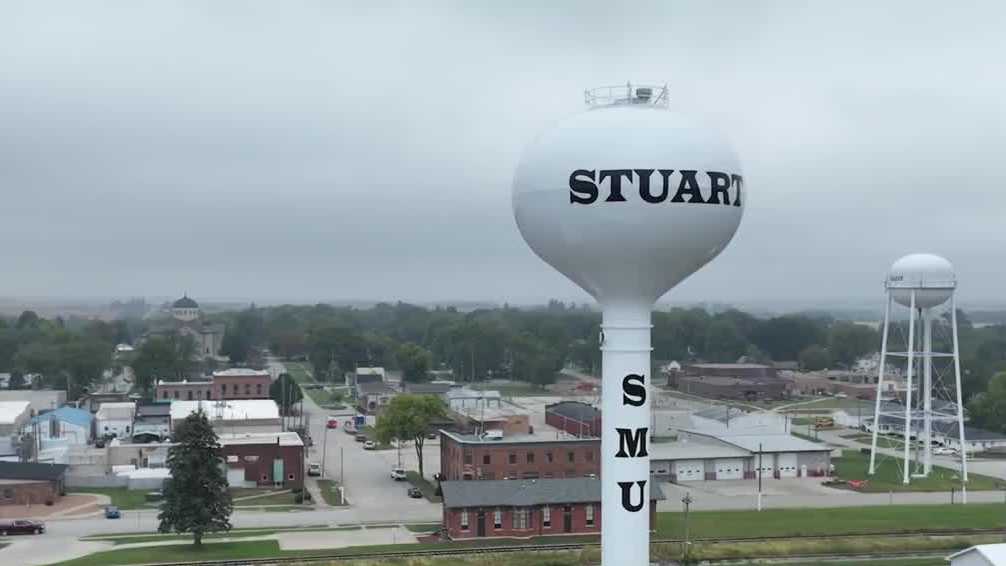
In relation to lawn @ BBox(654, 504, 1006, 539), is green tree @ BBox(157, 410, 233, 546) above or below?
above

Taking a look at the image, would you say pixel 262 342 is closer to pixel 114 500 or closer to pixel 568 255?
pixel 114 500

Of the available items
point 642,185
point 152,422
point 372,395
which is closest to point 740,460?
point 152,422

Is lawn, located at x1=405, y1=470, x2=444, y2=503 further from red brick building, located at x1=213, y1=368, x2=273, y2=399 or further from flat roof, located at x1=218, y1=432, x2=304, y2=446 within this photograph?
red brick building, located at x1=213, y1=368, x2=273, y2=399

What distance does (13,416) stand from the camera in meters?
69.8

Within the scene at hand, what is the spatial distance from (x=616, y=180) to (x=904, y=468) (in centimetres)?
4555

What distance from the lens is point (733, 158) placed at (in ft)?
78.3

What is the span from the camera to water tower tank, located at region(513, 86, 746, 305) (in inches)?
881

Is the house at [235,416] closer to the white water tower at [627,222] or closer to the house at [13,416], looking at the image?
the house at [13,416]

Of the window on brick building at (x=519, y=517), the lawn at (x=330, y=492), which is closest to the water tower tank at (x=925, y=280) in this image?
the window on brick building at (x=519, y=517)

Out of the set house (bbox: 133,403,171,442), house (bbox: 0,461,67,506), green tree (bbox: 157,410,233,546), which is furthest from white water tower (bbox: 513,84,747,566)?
house (bbox: 133,403,171,442)

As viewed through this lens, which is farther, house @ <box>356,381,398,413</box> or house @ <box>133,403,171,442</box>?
house @ <box>356,381,398,413</box>

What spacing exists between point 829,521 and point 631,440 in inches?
1058

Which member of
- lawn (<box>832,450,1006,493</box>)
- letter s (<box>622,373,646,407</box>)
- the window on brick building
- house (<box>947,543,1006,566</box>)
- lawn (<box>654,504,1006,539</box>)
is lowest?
lawn (<box>832,450,1006,493</box>)

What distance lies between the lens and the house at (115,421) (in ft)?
245
